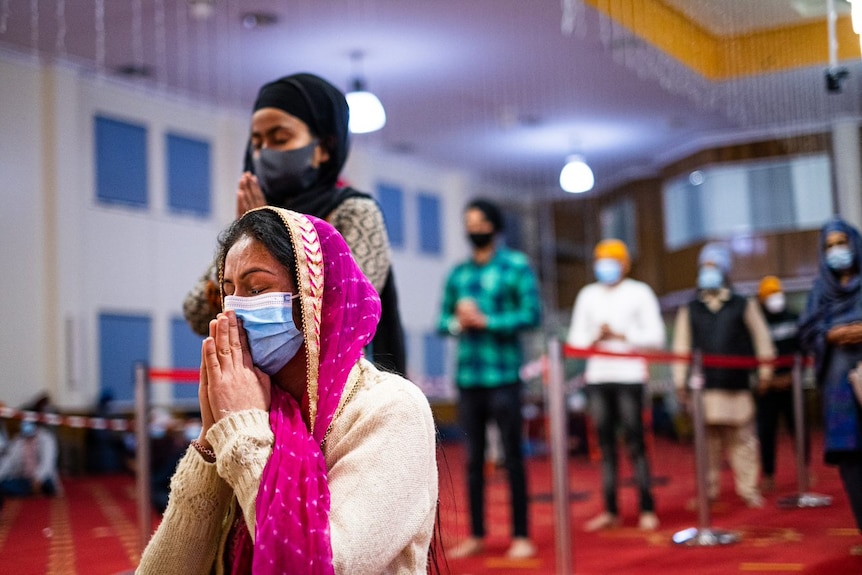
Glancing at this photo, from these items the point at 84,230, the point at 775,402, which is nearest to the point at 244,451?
the point at 775,402

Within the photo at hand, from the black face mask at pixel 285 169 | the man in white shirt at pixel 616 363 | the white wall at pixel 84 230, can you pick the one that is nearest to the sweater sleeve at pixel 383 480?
the black face mask at pixel 285 169

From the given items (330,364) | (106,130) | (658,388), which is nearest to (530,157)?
(658,388)

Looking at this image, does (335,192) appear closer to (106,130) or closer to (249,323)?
(249,323)

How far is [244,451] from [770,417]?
22.1 ft

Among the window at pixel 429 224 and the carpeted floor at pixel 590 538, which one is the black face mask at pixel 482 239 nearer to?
the carpeted floor at pixel 590 538

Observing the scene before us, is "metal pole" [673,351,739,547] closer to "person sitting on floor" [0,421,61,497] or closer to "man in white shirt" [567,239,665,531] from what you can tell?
"man in white shirt" [567,239,665,531]

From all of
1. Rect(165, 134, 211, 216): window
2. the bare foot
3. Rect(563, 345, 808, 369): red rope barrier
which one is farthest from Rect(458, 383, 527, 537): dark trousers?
Rect(165, 134, 211, 216): window

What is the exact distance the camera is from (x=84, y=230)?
10133 millimetres

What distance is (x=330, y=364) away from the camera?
1.53 meters

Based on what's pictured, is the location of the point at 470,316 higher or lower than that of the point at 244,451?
higher

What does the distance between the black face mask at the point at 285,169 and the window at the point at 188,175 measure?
8823 mm

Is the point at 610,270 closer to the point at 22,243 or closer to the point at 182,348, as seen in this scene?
the point at 22,243

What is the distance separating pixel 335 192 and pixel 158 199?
891 cm

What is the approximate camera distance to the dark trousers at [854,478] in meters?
4.35
